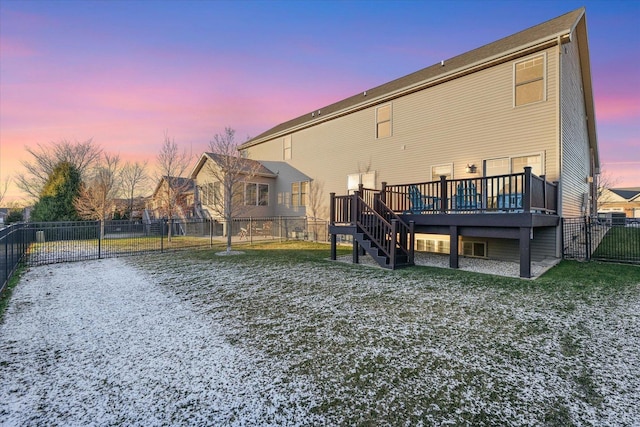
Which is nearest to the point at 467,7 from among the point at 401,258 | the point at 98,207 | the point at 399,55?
the point at 399,55

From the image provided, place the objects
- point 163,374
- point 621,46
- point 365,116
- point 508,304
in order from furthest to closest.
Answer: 1. point 365,116
2. point 621,46
3. point 508,304
4. point 163,374

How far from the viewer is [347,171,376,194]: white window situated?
13.7m

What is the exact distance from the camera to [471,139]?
405 inches

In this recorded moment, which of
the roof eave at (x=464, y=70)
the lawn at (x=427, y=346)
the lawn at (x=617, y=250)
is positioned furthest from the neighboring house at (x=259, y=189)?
the lawn at (x=617, y=250)

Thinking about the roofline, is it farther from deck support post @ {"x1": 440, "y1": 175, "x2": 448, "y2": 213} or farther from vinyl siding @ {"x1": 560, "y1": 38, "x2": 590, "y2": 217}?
deck support post @ {"x1": 440, "y1": 175, "x2": 448, "y2": 213}

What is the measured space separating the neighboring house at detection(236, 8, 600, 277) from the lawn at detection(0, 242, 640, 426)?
6.21ft

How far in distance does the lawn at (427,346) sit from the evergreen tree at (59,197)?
1938 centimetres

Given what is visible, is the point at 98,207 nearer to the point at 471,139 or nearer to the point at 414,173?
the point at 414,173

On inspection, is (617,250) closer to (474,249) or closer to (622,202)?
(474,249)

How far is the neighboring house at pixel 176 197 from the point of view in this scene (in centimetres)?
1816

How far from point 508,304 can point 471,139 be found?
6.94 meters

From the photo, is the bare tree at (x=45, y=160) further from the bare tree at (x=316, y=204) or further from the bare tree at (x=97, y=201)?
the bare tree at (x=316, y=204)

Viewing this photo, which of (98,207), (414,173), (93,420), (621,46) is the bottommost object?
(93,420)

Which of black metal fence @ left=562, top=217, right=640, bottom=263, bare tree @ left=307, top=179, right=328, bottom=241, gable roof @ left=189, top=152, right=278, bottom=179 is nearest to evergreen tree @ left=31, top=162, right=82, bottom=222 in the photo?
gable roof @ left=189, top=152, right=278, bottom=179
